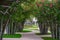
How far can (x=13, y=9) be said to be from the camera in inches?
524

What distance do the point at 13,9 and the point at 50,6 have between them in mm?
5481

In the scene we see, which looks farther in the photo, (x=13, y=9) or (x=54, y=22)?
(x=54, y=22)

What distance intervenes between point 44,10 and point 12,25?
1102 cm

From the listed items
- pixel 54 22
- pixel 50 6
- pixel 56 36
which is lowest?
pixel 56 36

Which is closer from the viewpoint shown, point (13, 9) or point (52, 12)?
point (13, 9)

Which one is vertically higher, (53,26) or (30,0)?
(30,0)

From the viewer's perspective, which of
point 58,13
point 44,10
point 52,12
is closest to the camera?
point 58,13

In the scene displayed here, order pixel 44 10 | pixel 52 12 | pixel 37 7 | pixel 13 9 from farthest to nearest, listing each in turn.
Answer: pixel 37 7 < pixel 44 10 < pixel 52 12 < pixel 13 9

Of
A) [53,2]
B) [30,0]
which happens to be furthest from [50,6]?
[30,0]

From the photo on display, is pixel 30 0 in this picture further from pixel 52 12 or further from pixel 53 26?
pixel 53 26

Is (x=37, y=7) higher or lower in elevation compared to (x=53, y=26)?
higher

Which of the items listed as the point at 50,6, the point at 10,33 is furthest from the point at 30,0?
the point at 10,33

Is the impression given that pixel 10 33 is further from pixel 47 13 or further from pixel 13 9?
pixel 13 9

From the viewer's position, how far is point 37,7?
68.1 feet
